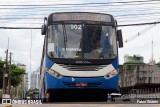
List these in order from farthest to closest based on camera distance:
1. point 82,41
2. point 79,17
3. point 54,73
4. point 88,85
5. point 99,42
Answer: point 79,17 → point 99,42 → point 82,41 → point 88,85 → point 54,73

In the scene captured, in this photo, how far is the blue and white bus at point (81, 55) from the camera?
1773 cm

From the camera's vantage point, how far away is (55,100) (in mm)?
20016

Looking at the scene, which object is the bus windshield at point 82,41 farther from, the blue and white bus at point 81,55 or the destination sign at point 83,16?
the destination sign at point 83,16

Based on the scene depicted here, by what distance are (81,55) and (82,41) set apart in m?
0.61

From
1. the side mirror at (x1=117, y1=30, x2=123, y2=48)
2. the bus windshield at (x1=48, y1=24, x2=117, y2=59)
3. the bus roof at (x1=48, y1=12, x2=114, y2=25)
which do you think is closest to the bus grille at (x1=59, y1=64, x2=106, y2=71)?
the bus windshield at (x1=48, y1=24, x2=117, y2=59)

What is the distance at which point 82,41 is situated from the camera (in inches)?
711

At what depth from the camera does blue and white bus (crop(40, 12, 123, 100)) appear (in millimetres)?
17734

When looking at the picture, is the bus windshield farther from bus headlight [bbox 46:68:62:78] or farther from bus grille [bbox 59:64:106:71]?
bus headlight [bbox 46:68:62:78]

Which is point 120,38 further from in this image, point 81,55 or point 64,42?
point 64,42

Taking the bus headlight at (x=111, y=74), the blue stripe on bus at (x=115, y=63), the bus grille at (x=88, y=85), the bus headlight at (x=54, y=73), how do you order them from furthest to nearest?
the blue stripe on bus at (x=115, y=63)
the bus headlight at (x=111, y=74)
the bus grille at (x=88, y=85)
the bus headlight at (x=54, y=73)

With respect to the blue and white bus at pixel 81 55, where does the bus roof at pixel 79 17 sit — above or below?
above

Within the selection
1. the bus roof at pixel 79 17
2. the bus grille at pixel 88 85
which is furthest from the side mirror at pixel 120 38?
the bus grille at pixel 88 85

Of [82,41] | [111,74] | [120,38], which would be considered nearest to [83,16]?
[82,41]

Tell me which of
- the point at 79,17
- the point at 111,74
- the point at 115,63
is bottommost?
the point at 111,74
